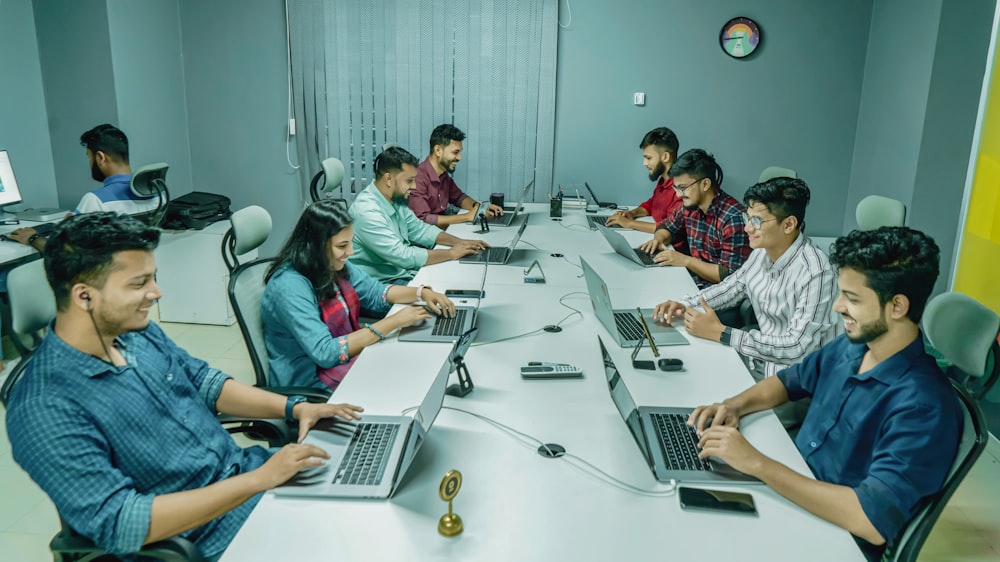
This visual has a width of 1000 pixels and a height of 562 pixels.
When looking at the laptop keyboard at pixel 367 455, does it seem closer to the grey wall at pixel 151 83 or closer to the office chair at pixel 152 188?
the office chair at pixel 152 188

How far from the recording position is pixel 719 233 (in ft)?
12.5

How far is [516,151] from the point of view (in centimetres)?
566

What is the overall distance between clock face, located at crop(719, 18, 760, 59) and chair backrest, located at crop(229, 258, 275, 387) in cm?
405

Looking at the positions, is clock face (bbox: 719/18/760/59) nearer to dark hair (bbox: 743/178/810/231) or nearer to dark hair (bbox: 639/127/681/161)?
dark hair (bbox: 639/127/681/161)

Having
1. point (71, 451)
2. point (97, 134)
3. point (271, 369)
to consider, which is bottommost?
point (271, 369)

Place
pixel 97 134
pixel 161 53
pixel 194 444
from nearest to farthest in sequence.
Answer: pixel 194 444, pixel 97 134, pixel 161 53

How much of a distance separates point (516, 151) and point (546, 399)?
3699 millimetres

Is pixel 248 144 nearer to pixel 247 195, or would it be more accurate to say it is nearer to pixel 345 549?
pixel 247 195

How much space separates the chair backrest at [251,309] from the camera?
2510 millimetres

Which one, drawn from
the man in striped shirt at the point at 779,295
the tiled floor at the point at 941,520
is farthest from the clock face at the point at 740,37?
the tiled floor at the point at 941,520

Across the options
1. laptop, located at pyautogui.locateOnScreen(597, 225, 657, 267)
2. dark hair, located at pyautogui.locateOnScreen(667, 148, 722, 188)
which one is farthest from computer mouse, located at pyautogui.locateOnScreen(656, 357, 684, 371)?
dark hair, located at pyautogui.locateOnScreen(667, 148, 722, 188)

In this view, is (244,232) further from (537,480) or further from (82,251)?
(537,480)

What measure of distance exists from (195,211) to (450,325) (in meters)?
2.80

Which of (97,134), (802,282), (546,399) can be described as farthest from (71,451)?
(97,134)
